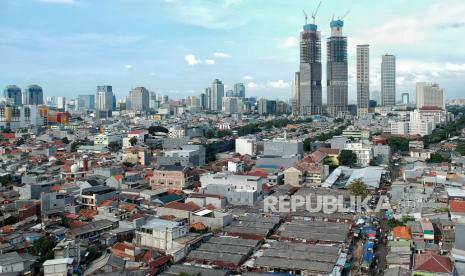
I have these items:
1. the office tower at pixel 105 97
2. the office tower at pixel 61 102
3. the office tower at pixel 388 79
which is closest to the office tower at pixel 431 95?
the office tower at pixel 388 79

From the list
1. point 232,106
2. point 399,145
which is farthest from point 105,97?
point 399,145

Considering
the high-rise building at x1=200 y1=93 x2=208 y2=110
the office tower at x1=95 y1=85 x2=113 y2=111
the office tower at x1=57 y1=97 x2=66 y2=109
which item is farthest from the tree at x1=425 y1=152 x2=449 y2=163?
the office tower at x1=57 y1=97 x2=66 y2=109

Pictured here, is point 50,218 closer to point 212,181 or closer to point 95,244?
point 95,244

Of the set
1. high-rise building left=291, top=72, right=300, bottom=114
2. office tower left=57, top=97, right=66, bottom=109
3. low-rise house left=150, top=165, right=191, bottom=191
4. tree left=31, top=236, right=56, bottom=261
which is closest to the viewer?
tree left=31, top=236, right=56, bottom=261

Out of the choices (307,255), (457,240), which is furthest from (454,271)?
(307,255)

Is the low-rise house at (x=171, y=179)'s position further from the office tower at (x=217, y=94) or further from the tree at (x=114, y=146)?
the office tower at (x=217, y=94)

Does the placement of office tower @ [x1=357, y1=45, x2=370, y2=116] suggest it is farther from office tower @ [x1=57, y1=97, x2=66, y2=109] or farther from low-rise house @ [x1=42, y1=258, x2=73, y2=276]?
office tower @ [x1=57, y1=97, x2=66, y2=109]
